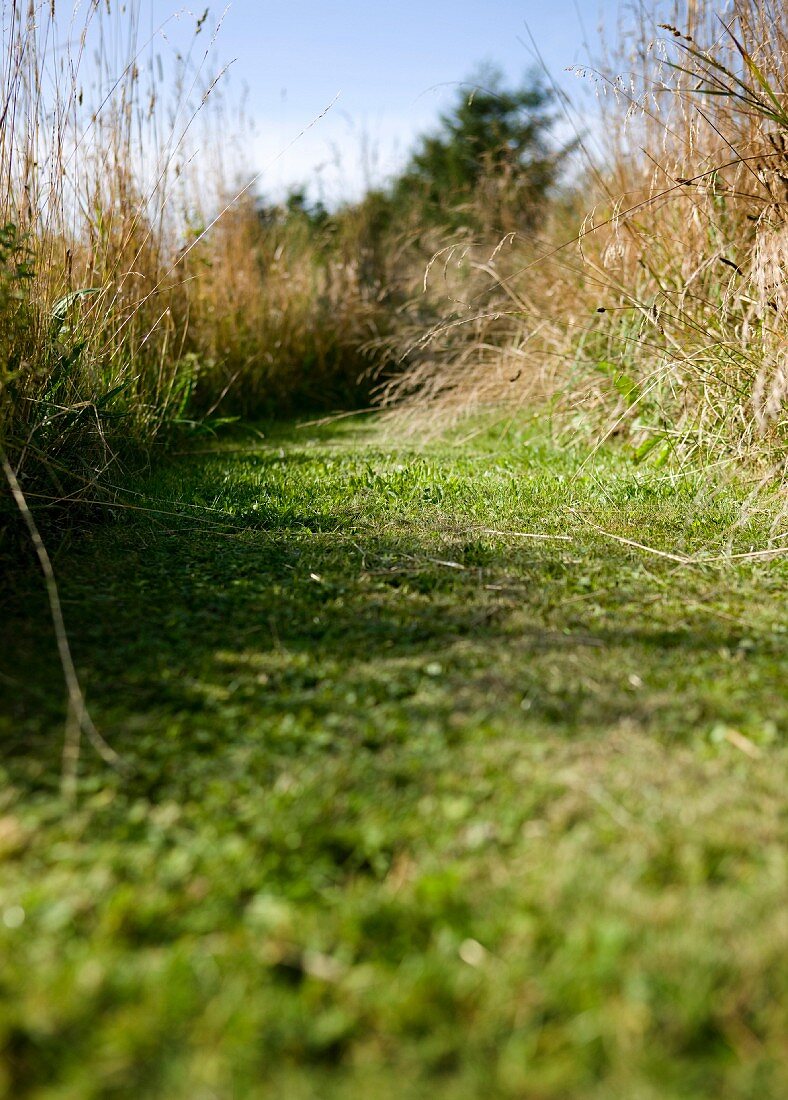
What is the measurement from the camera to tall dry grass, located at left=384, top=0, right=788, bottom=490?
2.70 m

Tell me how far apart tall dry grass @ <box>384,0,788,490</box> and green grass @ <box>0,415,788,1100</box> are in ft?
2.84

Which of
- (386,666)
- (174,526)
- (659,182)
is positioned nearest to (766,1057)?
(386,666)

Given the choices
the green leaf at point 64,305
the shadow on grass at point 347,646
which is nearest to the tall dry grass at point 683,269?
the shadow on grass at point 347,646

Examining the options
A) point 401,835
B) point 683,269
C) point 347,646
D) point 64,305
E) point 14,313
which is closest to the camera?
point 401,835

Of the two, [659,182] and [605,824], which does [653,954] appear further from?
[659,182]

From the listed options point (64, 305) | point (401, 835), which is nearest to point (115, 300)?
point (64, 305)

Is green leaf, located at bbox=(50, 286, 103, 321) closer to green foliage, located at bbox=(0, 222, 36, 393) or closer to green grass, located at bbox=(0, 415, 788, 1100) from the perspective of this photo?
green foliage, located at bbox=(0, 222, 36, 393)

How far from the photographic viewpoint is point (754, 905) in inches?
42.2

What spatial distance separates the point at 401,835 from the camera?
124 centimetres

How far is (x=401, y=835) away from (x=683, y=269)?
8.99 feet

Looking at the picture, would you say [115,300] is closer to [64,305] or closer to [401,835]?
[64,305]

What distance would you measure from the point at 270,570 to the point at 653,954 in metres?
1.56

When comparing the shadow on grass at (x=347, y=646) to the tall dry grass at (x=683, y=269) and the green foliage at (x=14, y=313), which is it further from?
the tall dry grass at (x=683, y=269)

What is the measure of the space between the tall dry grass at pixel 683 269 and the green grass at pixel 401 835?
0.86 metres
